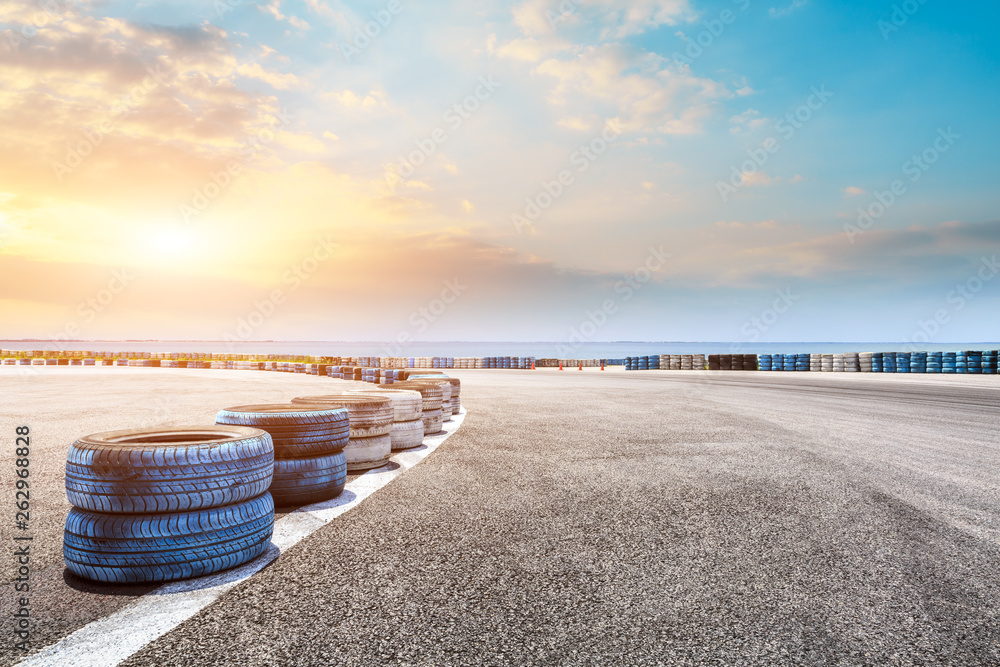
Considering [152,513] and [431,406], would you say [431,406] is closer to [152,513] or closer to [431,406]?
[431,406]

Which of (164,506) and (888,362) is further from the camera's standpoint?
(888,362)

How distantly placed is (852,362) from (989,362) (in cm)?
698

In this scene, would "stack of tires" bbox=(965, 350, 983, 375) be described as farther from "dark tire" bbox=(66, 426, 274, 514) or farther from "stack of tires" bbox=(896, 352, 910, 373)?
"dark tire" bbox=(66, 426, 274, 514)

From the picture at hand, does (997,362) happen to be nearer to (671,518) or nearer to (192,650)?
(671,518)

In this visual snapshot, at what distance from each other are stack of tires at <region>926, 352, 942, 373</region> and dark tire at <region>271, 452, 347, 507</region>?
3902cm

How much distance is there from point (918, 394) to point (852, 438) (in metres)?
12.3

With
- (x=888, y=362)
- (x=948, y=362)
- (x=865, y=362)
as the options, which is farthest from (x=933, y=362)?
(x=865, y=362)

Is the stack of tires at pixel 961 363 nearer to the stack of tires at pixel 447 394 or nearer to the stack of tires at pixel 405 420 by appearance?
the stack of tires at pixel 447 394

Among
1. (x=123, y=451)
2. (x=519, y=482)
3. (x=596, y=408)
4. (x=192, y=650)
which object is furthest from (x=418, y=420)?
(x=596, y=408)

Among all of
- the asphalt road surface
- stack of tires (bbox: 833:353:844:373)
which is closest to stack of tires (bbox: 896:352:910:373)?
stack of tires (bbox: 833:353:844:373)

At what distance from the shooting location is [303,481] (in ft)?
17.4

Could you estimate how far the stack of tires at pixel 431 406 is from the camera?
9.79 meters

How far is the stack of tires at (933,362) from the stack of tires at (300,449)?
128 feet

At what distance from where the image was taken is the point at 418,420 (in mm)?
8633
